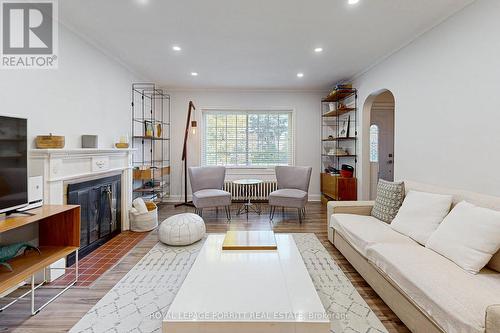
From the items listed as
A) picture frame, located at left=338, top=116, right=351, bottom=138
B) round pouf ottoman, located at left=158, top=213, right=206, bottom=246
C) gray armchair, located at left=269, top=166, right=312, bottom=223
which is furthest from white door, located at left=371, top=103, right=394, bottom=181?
round pouf ottoman, located at left=158, top=213, right=206, bottom=246

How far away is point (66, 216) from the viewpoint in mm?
2438

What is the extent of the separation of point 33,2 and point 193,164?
396 centimetres

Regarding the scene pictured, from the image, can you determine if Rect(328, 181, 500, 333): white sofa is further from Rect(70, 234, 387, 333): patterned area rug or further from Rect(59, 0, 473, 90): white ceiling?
Rect(59, 0, 473, 90): white ceiling

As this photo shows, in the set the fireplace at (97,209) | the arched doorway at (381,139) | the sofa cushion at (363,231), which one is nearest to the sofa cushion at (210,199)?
the fireplace at (97,209)

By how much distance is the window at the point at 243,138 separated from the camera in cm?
617

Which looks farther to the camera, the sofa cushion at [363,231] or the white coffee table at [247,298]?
the sofa cushion at [363,231]

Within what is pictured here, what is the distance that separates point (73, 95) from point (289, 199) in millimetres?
3394

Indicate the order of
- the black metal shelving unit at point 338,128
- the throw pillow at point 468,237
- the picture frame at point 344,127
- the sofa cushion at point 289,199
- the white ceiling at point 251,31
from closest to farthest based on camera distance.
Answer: the throw pillow at point 468,237 < the white ceiling at point 251,31 < the sofa cushion at point 289,199 < the black metal shelving unit at point 338,128 < the picture frame at point 344,127

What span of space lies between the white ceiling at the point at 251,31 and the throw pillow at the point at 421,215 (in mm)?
1871

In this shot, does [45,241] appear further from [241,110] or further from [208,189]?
[241,110]

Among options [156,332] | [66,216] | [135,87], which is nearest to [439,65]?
[156,332]

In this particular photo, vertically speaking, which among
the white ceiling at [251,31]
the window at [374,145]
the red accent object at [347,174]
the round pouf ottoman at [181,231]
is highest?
the white ceiling at [251,31]

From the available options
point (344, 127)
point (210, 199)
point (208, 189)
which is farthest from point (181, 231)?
point (344, 127)

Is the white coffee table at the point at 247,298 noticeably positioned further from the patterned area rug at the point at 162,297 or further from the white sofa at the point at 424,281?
the white sofa at the point at 424,281
